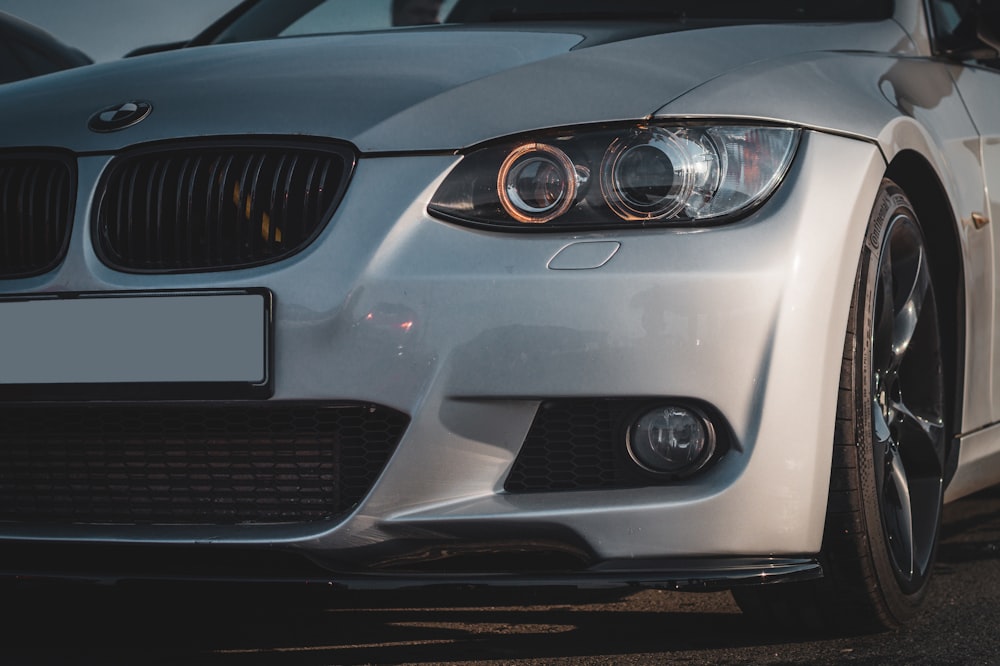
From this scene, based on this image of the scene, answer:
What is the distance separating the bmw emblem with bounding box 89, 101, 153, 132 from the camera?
2574mm

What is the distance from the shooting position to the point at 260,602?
3104 millimetres

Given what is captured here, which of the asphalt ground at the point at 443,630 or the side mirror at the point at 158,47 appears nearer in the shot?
the asphalt ground at the point at 443,630

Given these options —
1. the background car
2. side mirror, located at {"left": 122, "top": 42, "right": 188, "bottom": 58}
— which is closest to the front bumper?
the background car

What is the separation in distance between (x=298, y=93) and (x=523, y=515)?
82 cm

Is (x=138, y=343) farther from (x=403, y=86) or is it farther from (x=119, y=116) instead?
(x=403, y=86)

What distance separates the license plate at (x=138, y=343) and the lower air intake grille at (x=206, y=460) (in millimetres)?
42

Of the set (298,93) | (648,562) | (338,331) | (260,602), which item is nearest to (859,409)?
(648,562)

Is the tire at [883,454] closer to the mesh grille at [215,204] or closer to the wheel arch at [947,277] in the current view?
the wheel arch at [947,277]

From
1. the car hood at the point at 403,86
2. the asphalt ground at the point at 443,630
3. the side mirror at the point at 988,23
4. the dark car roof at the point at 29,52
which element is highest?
the dark car roof at the point at 29,52

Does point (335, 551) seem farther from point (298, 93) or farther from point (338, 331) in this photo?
point (298, 93)

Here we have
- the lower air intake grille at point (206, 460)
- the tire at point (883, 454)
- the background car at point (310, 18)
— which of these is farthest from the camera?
the background car at point (310, 18)

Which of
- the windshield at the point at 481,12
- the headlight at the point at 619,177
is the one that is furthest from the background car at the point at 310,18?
the headlight at the point at 619,177

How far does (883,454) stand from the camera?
265 centimetres

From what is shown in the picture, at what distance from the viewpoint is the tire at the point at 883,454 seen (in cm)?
246
